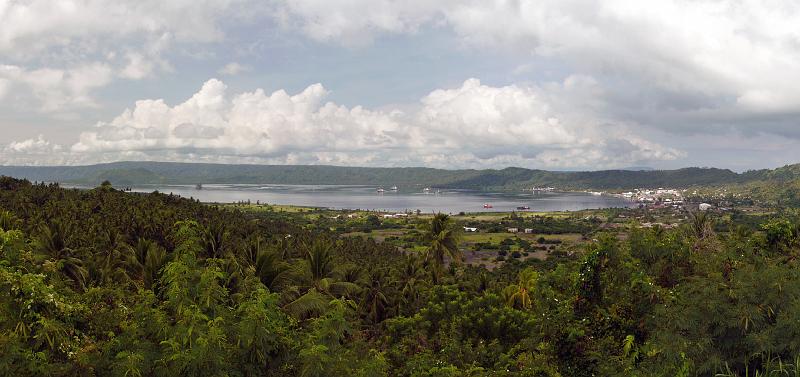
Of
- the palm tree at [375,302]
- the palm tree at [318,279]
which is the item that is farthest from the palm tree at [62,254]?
the palm tree at [375,302]

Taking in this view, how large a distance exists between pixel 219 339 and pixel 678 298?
14318 millimetres

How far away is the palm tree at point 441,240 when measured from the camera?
53750mm

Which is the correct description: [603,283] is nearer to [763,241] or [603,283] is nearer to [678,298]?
[678,298]

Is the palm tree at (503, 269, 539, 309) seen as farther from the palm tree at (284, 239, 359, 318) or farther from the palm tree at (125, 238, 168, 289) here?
the palm tree at (125, 238, 168, 289)

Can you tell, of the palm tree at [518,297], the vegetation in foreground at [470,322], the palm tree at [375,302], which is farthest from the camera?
the palm tree at [375,302]

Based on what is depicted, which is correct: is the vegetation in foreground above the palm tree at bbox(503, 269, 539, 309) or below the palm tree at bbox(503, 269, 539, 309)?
above

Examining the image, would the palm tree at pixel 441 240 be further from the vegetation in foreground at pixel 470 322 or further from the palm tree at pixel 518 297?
the vegetation in foreground at pixel 470 322

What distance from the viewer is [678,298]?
16.0 meters

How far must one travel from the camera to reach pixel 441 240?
53.8m

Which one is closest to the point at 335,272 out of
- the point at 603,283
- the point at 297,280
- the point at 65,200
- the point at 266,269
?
the point at 297,280

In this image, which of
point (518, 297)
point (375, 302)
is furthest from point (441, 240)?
point (375, 302)

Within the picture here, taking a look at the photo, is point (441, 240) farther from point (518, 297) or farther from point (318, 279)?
point (318, 279)

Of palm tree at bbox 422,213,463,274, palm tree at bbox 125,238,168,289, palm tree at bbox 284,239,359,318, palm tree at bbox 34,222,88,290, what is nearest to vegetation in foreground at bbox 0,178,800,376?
palm tree at bbox 125,238,168,289

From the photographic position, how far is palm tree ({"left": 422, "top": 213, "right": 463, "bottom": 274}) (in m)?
53.8
